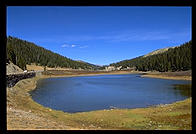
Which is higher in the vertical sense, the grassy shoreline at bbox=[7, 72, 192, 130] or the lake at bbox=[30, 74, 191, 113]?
the grassy shoreline at bbox=[7, 72, 192, 130]

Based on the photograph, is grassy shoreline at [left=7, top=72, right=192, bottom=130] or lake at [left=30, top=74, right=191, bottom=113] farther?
lake at [left=30, top=74, right=191, bottom=113]

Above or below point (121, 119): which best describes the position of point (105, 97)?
below

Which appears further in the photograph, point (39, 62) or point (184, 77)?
point (39, 62)

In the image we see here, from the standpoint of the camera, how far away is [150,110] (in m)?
19.1

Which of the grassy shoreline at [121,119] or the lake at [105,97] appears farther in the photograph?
the lake at [105,97]

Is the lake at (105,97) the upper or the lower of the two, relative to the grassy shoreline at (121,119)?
lower

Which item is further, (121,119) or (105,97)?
(105,97)
